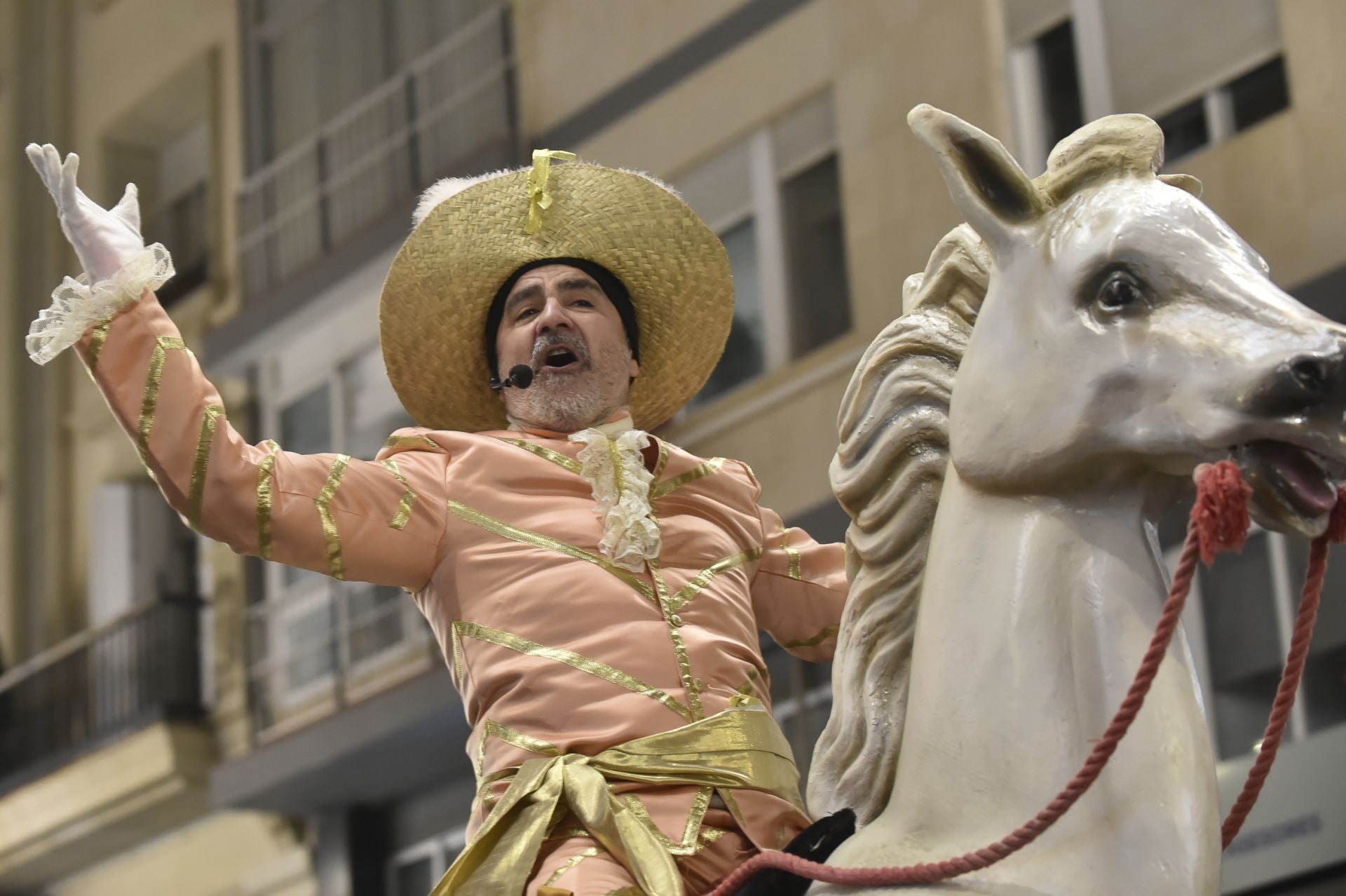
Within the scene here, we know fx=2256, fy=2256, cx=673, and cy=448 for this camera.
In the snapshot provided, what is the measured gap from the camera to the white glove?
2.80m

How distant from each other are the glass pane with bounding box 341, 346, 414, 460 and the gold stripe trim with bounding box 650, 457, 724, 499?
8331 millimetres

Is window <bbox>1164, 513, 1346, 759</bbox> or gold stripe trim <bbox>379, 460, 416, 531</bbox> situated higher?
window <bbox>1164, 513, 1346, 759</bbox>

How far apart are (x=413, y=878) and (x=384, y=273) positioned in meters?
3.10

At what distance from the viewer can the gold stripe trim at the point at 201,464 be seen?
2814 millimetres

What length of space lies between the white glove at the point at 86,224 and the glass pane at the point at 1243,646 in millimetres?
4745

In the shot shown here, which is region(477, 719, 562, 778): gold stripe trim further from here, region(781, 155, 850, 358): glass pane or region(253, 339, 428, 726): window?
region(253, 339, 428, 726): window

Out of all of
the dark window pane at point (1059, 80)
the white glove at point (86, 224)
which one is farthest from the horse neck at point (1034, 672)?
the dark window pane at point (1059, 80)

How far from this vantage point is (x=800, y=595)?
126 inches

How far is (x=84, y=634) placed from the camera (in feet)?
42.0

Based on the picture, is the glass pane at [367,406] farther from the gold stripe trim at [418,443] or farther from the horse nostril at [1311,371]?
the horse nostril at [1311,371]

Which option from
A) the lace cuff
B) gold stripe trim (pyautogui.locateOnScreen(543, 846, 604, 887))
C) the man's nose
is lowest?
gold stripe trim (pyautogui.locateOnScreen(543, 846, 604, 887))

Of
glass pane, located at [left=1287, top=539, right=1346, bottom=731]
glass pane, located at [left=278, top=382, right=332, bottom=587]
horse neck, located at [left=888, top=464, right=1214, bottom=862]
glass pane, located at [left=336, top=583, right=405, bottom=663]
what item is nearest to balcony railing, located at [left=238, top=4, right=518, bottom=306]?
glass pane, located at [left=278, top=382, right=332, bottom=587]

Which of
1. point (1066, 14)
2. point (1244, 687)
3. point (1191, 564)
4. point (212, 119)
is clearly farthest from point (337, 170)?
point (1191, 564)

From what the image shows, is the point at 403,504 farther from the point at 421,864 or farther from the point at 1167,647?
the point at 421,864
